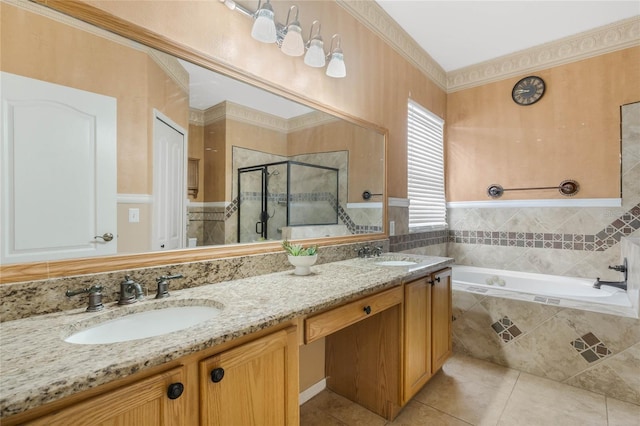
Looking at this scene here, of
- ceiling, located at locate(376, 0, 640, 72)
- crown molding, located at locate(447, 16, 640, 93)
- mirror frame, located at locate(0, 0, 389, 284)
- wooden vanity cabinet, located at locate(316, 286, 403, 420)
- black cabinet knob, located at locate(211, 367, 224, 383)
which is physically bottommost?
wooden vanity cabinet, located at locate(316, 286, 403, 420)

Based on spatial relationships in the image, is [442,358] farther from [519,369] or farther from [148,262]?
[148,262]

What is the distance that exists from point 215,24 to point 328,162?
1.01m

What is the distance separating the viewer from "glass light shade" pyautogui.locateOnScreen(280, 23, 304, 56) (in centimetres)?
160

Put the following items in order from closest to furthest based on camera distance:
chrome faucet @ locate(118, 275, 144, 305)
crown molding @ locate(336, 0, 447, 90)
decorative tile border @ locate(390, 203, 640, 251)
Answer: chrome faucet @ locate(118, 275, 144, 305)
crown molding @ locate(336, 0, 447, 90)
decorative tile border @ locate(390, 203, 640, 251)

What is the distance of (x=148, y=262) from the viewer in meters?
1.15

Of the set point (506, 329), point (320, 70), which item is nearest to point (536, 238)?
point (506, 329)

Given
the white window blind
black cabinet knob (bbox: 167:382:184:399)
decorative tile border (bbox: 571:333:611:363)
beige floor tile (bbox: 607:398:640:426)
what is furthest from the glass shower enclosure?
beige floor tile (bbox: 607:398:640:426)

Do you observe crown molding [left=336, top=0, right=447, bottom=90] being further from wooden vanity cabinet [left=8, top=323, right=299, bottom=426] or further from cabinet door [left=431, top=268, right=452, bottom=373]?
wooden vanity cabinet [left=8, top=323, right=299, bottom=426]

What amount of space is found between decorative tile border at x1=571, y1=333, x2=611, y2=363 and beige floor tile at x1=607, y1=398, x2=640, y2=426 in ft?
0.80

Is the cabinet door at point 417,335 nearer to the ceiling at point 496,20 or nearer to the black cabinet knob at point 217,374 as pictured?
the black cabinet knob at point 217,374

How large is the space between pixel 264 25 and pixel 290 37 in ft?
0.61

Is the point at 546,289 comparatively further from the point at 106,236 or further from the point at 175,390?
the point at 106,236

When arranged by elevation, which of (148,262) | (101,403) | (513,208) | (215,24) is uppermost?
(215,24)

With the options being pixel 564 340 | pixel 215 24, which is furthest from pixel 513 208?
pixel 215 24
